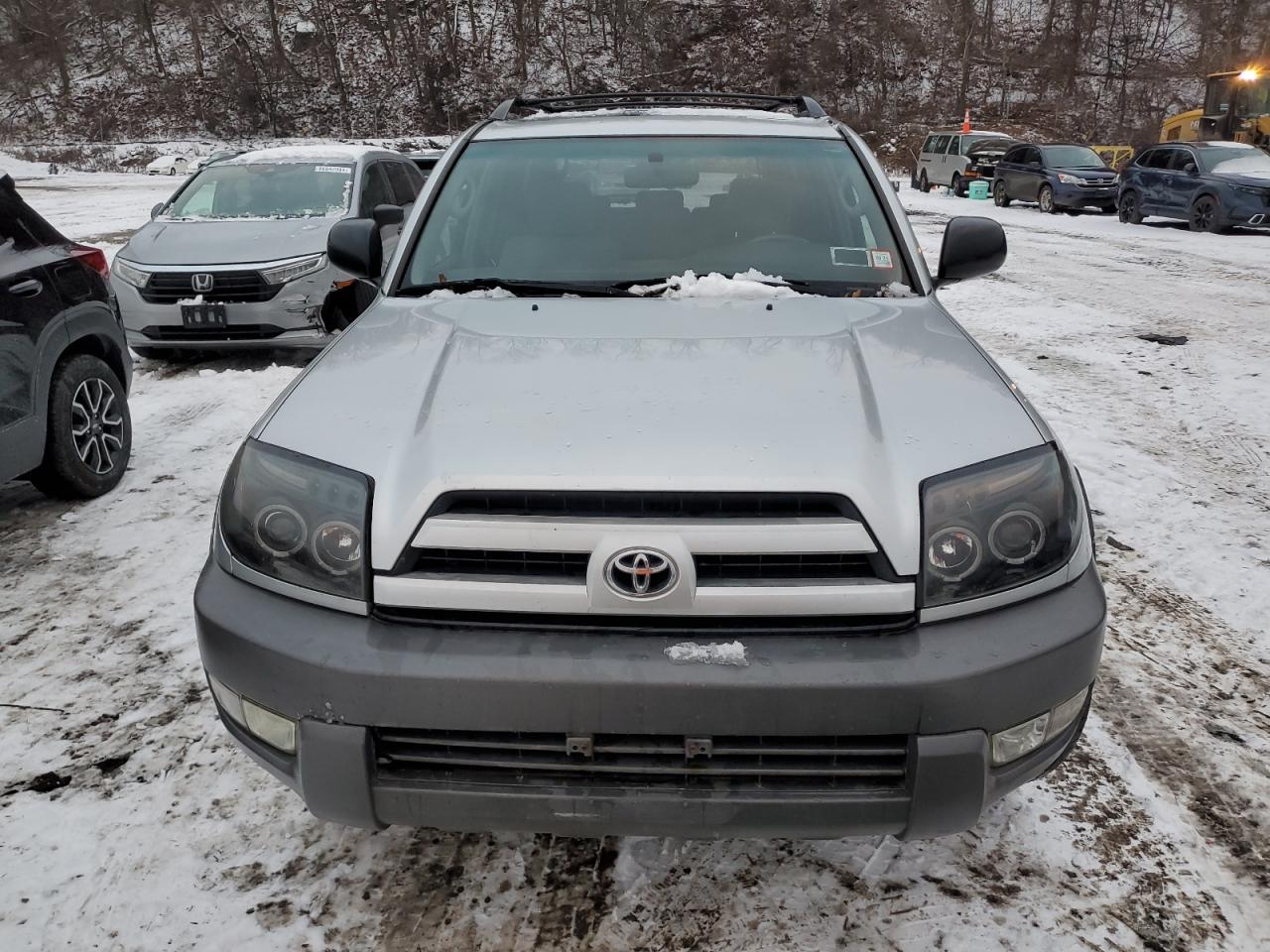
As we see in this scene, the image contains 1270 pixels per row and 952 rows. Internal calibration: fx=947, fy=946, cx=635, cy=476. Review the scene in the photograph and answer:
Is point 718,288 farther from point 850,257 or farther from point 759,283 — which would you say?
point 850,257

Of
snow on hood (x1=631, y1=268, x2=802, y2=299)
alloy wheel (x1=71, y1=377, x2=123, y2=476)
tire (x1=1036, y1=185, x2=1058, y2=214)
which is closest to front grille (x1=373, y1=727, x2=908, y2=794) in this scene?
snow on hood (x1=631, y1=268, x2=802, y2=299)

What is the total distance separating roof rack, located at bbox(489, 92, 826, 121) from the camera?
4.16 m

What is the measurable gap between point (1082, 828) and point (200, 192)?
8669 millimetres

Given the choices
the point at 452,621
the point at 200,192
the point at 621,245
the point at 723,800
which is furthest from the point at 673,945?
the point at 200,192

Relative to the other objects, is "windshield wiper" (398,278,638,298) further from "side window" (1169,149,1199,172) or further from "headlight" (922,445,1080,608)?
"side window" (1169,149,1199,172)

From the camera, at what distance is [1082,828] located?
242 centimetres

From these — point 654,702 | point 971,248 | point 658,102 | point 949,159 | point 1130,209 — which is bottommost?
point 1130,209

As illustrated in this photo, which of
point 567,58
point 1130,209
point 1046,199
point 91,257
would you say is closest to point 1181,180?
point 1130,209

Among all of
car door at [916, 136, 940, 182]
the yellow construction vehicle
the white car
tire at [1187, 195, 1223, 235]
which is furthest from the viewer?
the white car

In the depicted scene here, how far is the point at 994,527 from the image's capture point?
1.95 meters

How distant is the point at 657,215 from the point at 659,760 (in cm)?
198

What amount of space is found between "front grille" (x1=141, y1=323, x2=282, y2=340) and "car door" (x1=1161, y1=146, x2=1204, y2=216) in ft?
50.3

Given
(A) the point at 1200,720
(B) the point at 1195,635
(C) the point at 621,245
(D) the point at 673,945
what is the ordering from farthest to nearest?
Answer: (B) the point at 1195,635
(C) the point at 621,245
(A) the point at 1200,720
(D) the point at 673,945

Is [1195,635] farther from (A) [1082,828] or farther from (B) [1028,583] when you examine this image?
(B) [1028,583]
